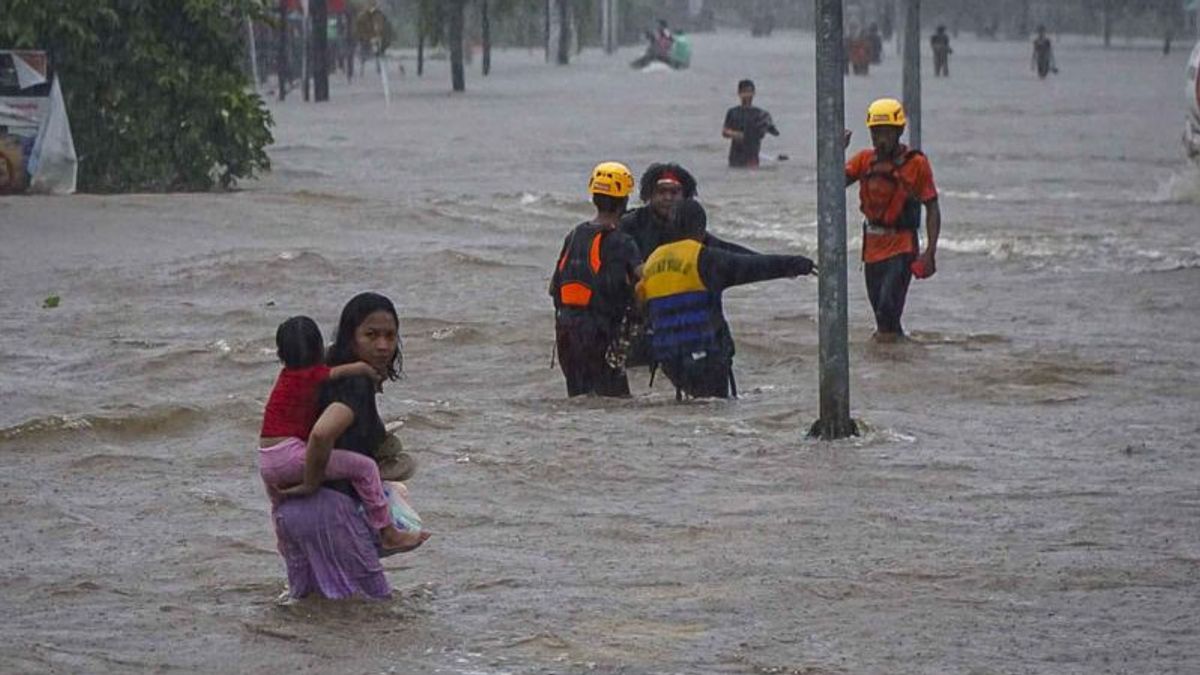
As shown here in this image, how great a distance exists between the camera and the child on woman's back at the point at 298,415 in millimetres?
7508

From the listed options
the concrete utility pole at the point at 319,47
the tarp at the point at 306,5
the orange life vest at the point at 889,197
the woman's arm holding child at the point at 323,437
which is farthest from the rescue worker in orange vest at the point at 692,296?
the tarp at the point at 306,5

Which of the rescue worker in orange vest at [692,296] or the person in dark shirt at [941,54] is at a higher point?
the person in dark shirt at [941,54]

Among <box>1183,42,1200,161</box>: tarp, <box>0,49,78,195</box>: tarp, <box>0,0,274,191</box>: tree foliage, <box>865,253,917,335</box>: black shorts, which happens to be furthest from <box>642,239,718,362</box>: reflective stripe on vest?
<box>1183,42,1200,161</box>: tarp

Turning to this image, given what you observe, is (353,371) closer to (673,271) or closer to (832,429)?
(832,429)

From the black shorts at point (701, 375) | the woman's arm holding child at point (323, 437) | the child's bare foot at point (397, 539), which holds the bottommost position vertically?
the black shorts at point (701, 375)

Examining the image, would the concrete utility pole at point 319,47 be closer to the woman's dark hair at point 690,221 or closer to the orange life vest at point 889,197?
the orange life vest at point 889,197

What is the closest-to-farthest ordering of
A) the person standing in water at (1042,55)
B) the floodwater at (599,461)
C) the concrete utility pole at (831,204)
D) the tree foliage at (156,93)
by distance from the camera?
the floodwater at (599,461)
the concrete utility pole at (831,204)
the tree foliage at (156,93)
the person standing in water at (1042,55)

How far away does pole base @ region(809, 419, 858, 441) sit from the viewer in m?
11.3

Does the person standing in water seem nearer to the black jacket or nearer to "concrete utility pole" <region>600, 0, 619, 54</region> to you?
"concrete utility pole" <region>600, 0, 619, 54</region>

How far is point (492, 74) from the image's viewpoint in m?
68.4

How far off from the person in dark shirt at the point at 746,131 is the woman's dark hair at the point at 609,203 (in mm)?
17829

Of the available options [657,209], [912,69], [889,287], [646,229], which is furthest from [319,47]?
[657,209]

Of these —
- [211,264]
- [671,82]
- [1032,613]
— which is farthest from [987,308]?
[671,82]

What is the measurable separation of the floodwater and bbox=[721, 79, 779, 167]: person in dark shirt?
527 cm
